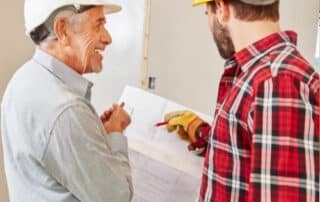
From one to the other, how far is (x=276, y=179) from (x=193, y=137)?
0.49m

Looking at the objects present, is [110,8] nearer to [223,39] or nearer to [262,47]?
[223,39]

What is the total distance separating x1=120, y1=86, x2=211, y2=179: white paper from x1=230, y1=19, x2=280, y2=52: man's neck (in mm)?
409

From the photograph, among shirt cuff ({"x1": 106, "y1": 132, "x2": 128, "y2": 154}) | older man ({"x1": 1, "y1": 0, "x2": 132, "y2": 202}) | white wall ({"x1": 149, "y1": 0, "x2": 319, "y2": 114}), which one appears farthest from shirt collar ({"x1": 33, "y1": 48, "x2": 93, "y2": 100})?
white wall ({"x1": 149, "y1": 0, "x2": 319, "y2": 114})

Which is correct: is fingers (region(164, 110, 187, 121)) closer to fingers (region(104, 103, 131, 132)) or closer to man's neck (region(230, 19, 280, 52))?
fingers (region(104, 103, 131, 132))

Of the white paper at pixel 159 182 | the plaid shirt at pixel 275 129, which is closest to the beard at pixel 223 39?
the plaid shirt at pixel 275 129

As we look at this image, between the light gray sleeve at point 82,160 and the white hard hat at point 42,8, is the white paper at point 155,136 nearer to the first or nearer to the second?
the light gray sleeve at point 82,160

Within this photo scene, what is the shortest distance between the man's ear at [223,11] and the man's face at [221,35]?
13 mm

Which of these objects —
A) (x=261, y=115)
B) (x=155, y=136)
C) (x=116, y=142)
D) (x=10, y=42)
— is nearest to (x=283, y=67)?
(x=261, y=115)

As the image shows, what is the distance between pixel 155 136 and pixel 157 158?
76 millimetres

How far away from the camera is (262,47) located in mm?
888

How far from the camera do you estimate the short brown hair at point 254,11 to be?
35.7 inches

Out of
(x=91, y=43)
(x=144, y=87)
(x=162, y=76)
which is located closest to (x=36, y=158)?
(x=91, y=43)

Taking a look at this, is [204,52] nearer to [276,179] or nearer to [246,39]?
[246,39]

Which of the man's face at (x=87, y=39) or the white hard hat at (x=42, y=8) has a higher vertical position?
the white hard hat at (x=42, y=8)
